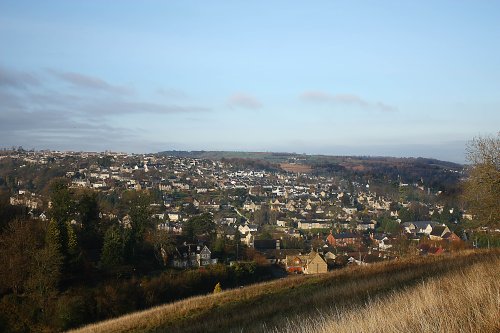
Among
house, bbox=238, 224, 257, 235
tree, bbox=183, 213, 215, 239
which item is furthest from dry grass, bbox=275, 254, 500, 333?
house, bbox=238, 224, 257, 235

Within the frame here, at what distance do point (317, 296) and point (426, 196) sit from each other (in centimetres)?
6817

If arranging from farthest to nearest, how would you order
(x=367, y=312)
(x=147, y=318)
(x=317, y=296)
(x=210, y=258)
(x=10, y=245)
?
(x=210, y=258) < (x=10, y=245) < (x=147, y=318) < (x=317, y=296) < (x=367, y=312)

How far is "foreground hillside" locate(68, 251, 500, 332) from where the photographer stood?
3750 millimetres

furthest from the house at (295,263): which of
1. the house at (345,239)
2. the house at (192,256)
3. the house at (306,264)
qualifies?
the house at (345,239)

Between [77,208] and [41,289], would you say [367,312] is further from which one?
[77,208]

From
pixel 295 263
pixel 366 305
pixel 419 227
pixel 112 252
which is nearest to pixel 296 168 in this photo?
pixel 419 227

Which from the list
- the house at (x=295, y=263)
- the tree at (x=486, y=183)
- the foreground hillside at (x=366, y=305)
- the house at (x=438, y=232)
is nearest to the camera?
the foreground hillside at (x=366, y=305)

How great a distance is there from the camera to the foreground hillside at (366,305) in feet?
12.3

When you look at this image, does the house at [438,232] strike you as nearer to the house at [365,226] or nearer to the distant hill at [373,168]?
the house at [365,226]

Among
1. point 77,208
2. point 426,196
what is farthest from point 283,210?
point 77,208

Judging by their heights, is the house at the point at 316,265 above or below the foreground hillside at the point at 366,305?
below

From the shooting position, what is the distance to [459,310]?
12.7 ft

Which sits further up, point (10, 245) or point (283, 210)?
point (10, 245)

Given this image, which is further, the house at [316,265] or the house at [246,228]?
the house at [246,228]
